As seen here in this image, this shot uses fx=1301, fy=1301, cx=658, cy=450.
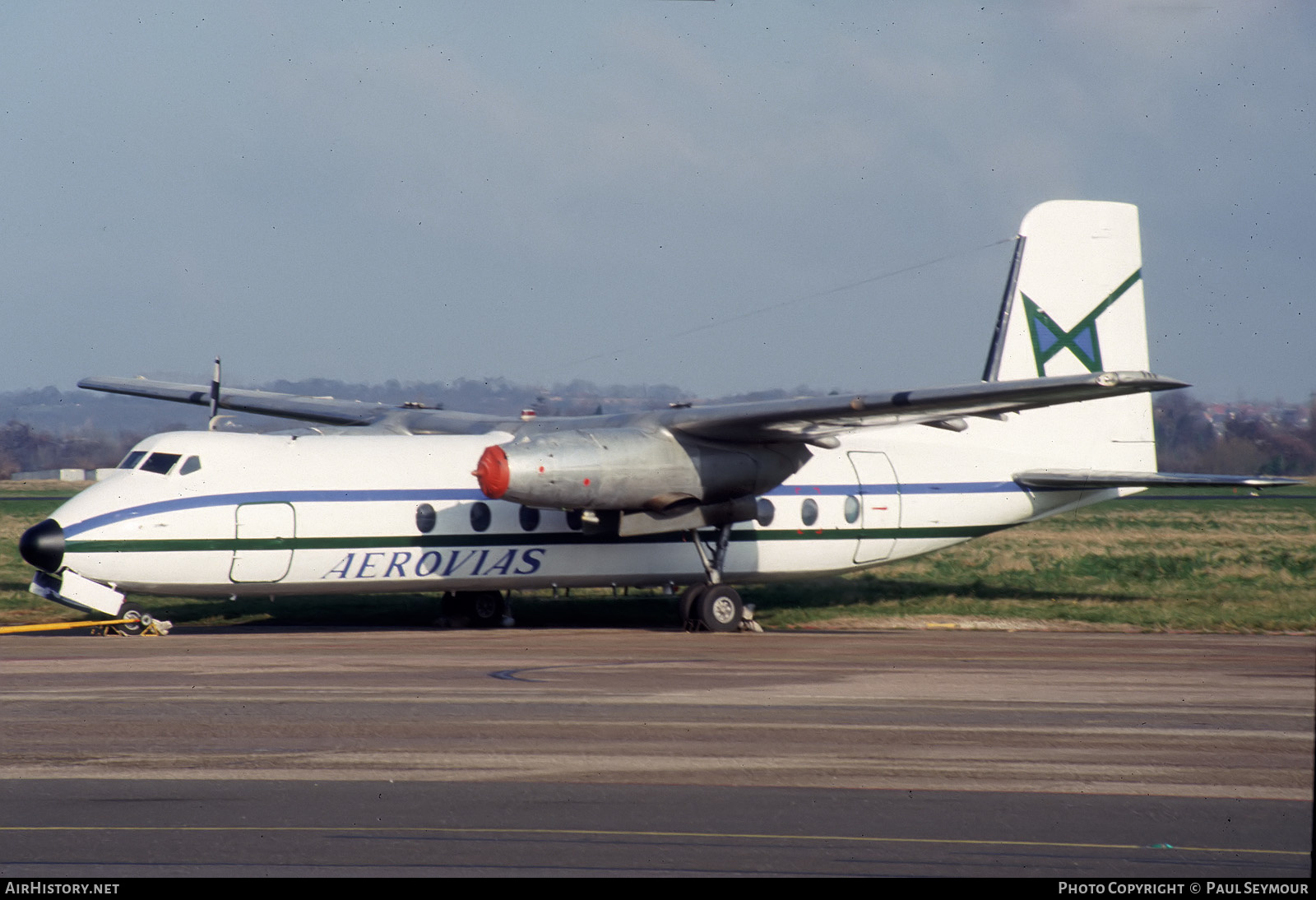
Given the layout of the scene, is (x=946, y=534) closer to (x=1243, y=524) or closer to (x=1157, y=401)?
(x=1157, y=401)

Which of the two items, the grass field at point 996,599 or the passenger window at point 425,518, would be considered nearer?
the passenger window at point 425,518

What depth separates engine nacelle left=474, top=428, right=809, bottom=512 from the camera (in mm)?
17422

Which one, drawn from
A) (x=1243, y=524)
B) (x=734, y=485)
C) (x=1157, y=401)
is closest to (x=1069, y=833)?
(x=734, y=485)

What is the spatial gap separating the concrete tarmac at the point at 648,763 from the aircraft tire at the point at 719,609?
3813mm

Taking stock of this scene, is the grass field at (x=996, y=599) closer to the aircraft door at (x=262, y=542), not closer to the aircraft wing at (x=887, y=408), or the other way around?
the aircraft door at (x=262, y=542)

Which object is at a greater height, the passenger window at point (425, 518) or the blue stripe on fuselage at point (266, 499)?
the blue stripe on fuselage at point (266, 499)

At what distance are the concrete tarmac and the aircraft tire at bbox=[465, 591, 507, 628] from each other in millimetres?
4949

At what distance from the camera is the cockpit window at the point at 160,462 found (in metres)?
17.9

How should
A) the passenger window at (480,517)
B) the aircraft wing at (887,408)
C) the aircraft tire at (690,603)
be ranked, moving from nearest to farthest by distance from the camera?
the aircraft wing at (887,408), the passenger window at (480,517), the aircraft tire at (690,603)

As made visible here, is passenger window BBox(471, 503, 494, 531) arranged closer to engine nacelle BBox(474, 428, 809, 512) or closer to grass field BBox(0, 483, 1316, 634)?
engine nacelle BBox(474, 428, 809, 512)

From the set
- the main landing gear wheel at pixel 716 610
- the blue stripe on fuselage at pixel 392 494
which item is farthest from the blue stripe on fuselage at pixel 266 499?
the main landing gear wheel at pixel 716 610

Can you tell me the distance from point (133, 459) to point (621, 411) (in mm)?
7566

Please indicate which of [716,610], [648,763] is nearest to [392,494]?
[716,610]

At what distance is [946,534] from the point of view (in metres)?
22.0
